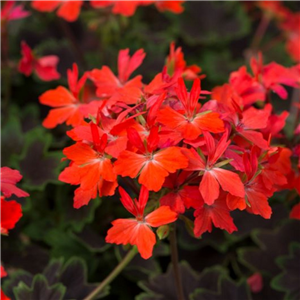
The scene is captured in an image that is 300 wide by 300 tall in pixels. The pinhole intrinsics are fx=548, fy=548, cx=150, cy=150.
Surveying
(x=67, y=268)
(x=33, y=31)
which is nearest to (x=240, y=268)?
(x=67, y=268)

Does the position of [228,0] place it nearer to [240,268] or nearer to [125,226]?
[240,268]

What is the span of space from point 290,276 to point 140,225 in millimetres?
456

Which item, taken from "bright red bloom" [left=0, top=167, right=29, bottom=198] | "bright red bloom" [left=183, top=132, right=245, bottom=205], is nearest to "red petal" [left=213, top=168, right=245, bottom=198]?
"bright red bloom" [left=183, top=132, right=245, bottom=205]

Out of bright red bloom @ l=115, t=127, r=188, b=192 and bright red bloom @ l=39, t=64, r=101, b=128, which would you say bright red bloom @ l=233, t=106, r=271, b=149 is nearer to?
bright red bloom @ l=115, t=127, r=188, b=192

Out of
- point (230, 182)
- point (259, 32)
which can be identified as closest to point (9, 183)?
point (230, 182)

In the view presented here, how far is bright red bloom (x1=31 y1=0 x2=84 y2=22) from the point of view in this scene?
1345 millimetres

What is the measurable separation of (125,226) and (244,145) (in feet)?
0.84

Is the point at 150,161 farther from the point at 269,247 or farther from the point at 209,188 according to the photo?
the point at 269,247

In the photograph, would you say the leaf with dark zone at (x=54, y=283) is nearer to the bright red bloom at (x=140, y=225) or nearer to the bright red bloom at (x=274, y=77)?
the bright red bloom at (x=140, y=225)

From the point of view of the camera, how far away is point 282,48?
188 cm

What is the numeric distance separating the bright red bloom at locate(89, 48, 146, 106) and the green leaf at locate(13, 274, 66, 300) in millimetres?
359

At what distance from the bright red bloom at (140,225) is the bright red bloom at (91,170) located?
31 millimetres

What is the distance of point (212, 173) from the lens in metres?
0.79

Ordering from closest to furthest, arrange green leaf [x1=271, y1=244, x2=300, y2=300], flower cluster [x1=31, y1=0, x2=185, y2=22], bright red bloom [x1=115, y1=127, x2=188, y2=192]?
bright red bloom [x1=115, y1=127, x2=188, y2=192]
green leaf [x1=271, y1=244, x2=300, y2=300]
flower cluster [x1=31, y1=0, x2=185, y2=22]
